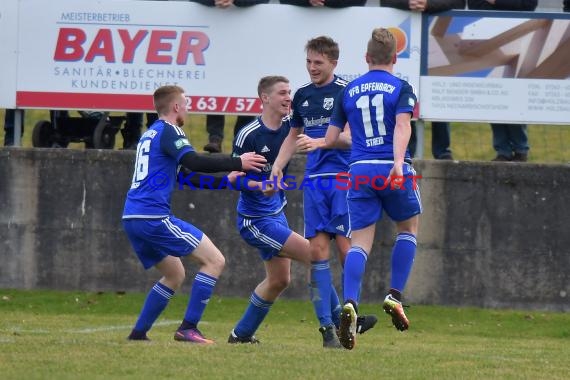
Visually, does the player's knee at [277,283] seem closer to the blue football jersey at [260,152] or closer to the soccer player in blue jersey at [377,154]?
the blue football jersey at [260,152]

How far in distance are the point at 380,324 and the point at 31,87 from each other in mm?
4721

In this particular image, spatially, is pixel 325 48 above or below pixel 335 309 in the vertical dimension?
above

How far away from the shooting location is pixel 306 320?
1291 cm

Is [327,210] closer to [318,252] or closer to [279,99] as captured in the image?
[318,252]

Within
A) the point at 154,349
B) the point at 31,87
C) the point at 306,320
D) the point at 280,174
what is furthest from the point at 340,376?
the point at 31,87

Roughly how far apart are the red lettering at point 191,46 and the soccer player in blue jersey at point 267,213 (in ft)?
12.2

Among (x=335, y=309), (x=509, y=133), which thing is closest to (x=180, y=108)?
(x=335, y=309)

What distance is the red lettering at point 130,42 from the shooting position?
13449 mm

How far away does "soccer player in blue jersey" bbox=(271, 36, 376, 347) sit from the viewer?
949cm

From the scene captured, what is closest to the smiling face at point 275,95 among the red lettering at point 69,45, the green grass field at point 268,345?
the green grass field at point 268,345

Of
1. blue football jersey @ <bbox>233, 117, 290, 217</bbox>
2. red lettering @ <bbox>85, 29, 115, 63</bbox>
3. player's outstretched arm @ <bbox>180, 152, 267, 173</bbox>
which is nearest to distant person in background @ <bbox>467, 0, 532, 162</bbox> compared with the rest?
red lettering @ <bbox>85, 29, 115, 63</bbox>

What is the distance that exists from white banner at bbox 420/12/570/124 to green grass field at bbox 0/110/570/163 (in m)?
0.36

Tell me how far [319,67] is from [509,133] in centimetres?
469

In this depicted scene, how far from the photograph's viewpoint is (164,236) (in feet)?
30.0
